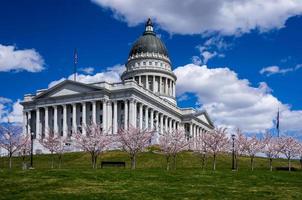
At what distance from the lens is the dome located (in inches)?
5950

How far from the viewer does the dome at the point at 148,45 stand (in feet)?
496

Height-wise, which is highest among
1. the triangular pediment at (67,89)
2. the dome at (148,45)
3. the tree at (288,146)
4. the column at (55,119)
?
the dome at (148,45)

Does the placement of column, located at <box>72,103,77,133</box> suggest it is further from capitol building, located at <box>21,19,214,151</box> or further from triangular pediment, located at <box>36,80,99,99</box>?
triangular pediment, located at <box>36,80,99,99</box>

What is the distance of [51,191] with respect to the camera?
3159 centimetres

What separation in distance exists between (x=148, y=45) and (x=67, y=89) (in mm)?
46626

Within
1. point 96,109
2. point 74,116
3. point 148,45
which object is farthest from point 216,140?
point 148,45

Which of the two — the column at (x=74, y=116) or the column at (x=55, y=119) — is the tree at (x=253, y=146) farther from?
the column at (x=55, y=119)

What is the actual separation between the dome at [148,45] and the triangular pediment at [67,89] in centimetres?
4408

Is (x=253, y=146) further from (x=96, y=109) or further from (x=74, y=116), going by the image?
(x=74, y=116)

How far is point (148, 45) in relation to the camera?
495 feet

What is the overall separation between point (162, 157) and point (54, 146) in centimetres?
1825

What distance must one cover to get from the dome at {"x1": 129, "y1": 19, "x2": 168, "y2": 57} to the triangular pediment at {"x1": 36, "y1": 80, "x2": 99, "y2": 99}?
44083 millimetres

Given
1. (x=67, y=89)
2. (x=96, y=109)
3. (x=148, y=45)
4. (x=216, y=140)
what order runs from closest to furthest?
(x=216, y=140) < (x=96, y=109) < (x=67, y=89) < (x=148, y=45)

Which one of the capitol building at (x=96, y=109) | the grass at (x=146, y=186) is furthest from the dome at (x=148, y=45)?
the grass at (x=146, y=186)
